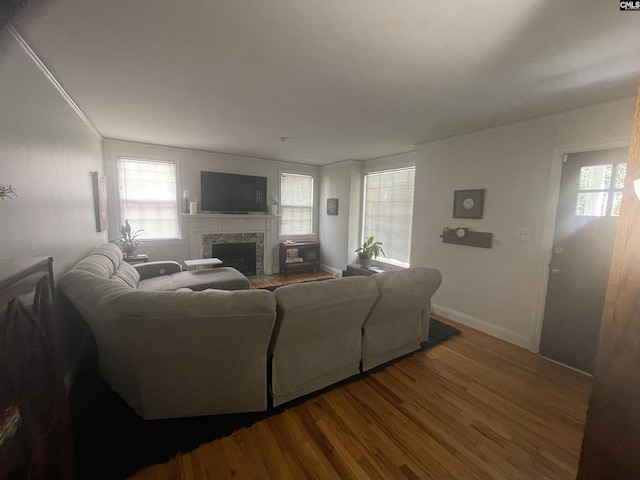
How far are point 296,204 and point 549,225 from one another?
442 cm

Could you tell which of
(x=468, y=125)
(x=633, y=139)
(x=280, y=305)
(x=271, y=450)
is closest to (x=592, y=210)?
(x=468, y=125)

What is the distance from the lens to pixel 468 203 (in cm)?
322

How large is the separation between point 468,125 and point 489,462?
313 centimetres

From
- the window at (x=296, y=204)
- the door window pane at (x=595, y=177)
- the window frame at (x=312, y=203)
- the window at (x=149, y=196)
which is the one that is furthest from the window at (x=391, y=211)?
the window at (x=149, y=196)

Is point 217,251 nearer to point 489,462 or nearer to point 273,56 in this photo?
point 273,56

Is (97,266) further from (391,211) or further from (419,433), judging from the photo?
(391,211)

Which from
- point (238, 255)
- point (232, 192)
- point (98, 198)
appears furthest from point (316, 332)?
point (232, 192)

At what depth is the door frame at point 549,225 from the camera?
2.46m

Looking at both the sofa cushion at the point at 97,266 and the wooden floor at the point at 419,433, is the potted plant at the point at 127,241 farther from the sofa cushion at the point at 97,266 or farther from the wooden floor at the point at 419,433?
the wooden floor at the point at 419,433

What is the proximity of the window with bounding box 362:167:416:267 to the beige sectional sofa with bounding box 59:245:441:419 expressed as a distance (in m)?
2.56

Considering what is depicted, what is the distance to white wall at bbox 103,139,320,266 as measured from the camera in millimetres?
4004

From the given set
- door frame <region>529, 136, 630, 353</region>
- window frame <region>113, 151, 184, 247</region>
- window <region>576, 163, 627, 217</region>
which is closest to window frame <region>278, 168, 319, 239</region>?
window frame <region>113, 151, 184, 247</region>

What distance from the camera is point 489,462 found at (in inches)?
58.1

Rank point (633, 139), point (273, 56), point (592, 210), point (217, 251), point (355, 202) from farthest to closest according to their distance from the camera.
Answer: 1. point (355, 202)
2. point (217, 251)
3. point (592, 210)
4. point (273, 56)
5. point (633, 139)
